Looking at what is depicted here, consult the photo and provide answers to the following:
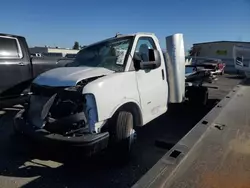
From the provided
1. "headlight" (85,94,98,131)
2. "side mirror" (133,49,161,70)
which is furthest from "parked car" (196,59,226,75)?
"headlight" (85,94,98,131)

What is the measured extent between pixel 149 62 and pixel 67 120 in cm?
184

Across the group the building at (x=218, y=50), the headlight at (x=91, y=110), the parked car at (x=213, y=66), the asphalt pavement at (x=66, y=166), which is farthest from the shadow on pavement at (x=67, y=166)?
the building at (x=218, y=50)

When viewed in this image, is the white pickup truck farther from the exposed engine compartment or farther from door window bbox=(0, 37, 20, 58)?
door window bbox=(0, 37, 20, 58)

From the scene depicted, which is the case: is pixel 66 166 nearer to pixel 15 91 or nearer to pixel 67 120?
pixel 67 120

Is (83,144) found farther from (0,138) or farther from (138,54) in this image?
(0,138)

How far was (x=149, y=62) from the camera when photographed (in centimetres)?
479

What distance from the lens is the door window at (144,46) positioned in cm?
494

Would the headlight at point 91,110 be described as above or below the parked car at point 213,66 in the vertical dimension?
above

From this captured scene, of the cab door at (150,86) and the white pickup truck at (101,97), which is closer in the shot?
the white pickup truck at (101,97)

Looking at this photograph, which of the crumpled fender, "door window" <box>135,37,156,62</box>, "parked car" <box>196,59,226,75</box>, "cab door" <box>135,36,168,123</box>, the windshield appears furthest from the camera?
"parked car" <box>196,59,226,75</box>

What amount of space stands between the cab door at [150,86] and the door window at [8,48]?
3615mm

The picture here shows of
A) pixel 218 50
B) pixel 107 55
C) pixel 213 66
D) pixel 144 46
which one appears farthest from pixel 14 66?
pixel 218 50

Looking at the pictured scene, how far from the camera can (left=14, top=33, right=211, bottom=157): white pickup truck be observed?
373 cm

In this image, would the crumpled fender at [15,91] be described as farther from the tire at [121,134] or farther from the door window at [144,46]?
the tire at [121,134]
